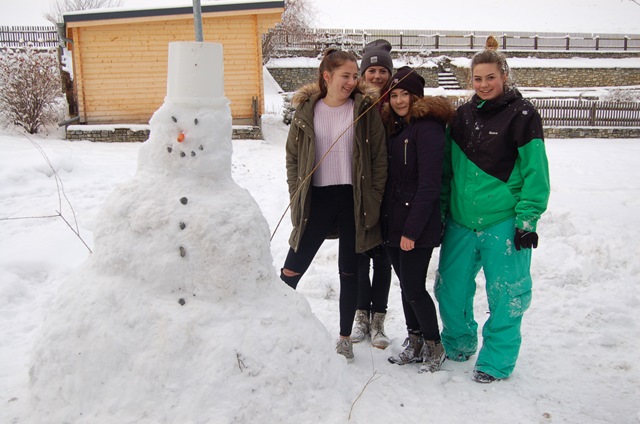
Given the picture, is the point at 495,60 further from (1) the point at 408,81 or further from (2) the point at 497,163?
(2) the point at 497,163

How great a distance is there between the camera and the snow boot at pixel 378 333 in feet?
13.1

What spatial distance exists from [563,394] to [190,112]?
2.87m

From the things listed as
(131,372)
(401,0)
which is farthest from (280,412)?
(401,0)

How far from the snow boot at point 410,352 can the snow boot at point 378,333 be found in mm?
180

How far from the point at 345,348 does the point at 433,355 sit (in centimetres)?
61

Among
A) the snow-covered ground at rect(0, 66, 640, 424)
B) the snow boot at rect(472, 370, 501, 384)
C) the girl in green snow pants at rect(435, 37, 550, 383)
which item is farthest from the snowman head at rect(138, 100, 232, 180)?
the snow boot at rect(472, 370, 501, 384)

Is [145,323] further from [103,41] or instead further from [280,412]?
[103,41]

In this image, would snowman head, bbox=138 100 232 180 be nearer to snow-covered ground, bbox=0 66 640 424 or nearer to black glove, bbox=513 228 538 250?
snow-covered ground, bbox=0 66 640 424

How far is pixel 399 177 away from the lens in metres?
3.56

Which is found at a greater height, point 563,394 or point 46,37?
point 46,37

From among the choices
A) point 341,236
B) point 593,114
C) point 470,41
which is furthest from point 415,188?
point 470,41

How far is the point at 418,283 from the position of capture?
3.56m

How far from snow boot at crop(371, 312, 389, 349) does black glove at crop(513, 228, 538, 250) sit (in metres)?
1.25

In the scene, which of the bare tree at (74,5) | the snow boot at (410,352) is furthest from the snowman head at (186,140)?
the bare tree at (74,5)
